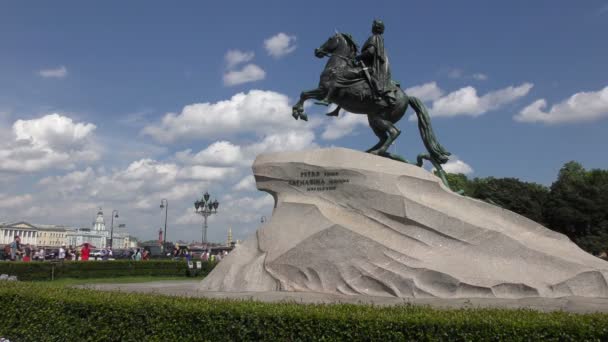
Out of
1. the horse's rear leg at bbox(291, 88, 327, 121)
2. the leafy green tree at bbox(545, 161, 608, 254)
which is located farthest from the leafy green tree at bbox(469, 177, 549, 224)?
the horse's rear leg at bbox(291, 88, 327, 121)

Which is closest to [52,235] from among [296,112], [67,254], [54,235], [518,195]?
[54,235]

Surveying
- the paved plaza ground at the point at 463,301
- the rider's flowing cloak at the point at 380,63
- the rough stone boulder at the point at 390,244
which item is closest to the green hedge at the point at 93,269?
the rough stone boulder at the point at 390,244

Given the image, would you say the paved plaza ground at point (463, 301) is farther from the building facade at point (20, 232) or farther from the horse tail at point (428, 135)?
the building facade at point (20, 232)

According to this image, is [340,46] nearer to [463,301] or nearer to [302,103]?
[302,103]

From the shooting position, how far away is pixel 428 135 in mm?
13328

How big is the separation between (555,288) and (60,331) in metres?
8.16

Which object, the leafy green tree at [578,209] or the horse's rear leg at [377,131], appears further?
the leafy green tree at [578,209]

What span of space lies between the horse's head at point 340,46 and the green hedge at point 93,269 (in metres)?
14.2

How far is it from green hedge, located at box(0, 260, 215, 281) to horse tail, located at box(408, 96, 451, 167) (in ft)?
47.9

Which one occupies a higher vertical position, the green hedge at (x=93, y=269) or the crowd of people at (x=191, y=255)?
the crowd of people at (x=191, y=255)

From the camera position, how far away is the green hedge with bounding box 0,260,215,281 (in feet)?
69.7

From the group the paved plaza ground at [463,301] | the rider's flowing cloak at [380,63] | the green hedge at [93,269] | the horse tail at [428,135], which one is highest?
the rider's flowing cloak at [380,63]

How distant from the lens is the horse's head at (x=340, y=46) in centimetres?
1336

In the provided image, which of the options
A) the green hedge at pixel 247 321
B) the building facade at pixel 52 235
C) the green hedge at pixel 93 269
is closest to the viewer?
the green hedge at pixel 247 321
